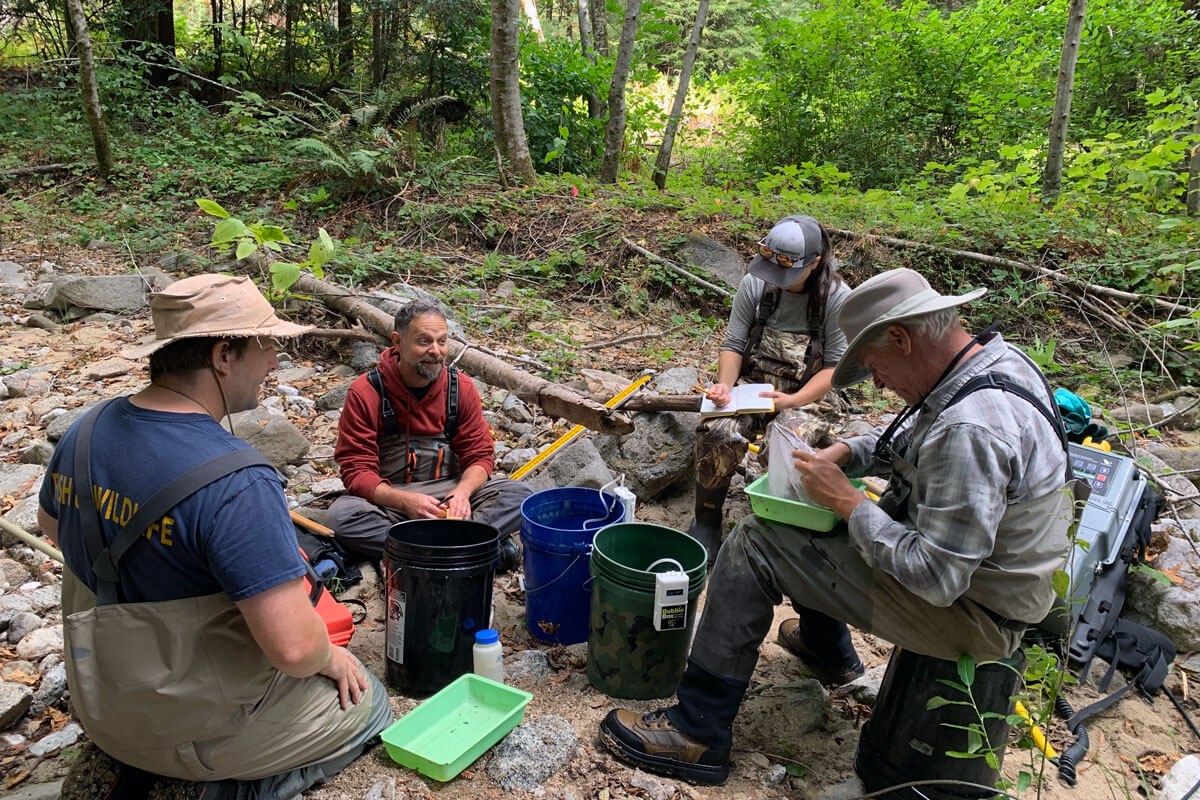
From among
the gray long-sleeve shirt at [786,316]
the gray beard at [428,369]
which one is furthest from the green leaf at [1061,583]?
the gray beard at [428,369]

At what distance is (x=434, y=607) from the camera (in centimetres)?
296

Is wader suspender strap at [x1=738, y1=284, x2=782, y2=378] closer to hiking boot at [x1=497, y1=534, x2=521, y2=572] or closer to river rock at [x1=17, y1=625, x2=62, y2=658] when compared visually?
hiking boot at [x1=497, y1=534, x2=521, y2=572]

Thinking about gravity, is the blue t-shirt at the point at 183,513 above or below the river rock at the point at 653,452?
above

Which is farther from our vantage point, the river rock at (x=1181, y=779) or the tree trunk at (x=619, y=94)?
the tree trunk at (x=619, y=94)

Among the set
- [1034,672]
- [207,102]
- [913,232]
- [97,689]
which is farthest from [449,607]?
[207,102]

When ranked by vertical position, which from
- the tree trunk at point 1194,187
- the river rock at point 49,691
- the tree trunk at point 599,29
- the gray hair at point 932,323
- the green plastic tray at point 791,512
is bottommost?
the river rock at point 49,691

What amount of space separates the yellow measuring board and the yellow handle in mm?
2842

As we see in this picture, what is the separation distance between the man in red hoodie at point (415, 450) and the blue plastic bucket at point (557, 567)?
0.47 m

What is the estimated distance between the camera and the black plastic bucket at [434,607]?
2908 mm

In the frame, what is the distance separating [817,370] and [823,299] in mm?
425

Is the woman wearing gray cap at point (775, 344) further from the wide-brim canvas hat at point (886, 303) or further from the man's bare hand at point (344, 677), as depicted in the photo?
the man's bare hand at point (344, 677)

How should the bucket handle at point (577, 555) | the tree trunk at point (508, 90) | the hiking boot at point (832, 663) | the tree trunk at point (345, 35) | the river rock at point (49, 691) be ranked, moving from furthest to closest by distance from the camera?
1. the tree trunk at point (345, 35)
2. the tree trunk at point (508, 90)
3. the hiking boot at point (832, 663)
4. the bucket handle at point (577, 555)
5. the river rock at point (49, 691)

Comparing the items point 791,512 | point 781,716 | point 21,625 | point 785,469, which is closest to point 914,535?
point 791,512

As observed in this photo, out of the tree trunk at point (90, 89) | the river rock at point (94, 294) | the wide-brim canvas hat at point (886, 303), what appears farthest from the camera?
the tree trunk at point (90, 89)
